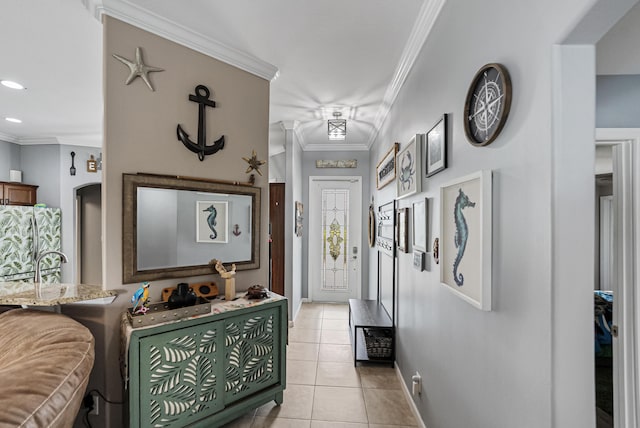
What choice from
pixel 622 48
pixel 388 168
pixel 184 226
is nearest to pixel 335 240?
pixel 388 168

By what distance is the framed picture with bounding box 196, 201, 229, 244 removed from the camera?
2.19 meters

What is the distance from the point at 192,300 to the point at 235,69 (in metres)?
1.79

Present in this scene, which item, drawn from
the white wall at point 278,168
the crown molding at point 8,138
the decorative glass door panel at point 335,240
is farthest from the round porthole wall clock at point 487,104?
the crown molding at point 8,138

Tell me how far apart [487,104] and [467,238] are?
55 centimetres

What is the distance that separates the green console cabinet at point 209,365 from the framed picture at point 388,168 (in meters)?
1.62

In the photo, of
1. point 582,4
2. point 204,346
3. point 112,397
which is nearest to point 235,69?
point 204,346

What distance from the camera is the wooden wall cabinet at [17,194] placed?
13.9 feet

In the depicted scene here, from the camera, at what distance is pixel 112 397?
1.80m

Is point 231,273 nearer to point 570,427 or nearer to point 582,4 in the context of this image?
point 570,427

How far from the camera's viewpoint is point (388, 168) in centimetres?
313

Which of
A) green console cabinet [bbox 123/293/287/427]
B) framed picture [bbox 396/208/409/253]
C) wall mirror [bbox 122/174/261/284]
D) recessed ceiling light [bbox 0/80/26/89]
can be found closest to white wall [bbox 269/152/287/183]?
wall mirror [bbox 122/174/261/284]

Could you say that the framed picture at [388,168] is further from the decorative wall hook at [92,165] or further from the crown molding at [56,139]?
the decorative wall hook at [92,165]

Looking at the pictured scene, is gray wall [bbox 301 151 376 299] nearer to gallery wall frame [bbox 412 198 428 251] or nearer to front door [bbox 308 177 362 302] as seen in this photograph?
front door [bbox 308 177 362 302]

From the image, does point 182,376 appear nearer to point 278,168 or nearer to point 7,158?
point 278,168
